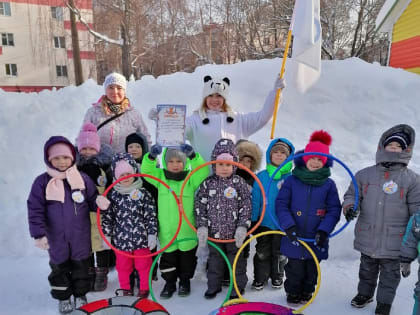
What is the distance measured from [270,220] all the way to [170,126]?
1.44 metres

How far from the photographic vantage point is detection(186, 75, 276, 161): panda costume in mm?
3717

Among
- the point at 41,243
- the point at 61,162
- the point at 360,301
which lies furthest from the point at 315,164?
the point at 41,243

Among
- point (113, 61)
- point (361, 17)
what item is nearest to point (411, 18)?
point (361, 17)

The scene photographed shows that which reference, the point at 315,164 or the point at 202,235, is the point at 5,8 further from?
the point at 315,164

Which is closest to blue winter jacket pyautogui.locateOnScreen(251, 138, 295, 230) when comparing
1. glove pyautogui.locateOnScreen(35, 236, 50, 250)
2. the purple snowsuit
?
the purple snowsuit

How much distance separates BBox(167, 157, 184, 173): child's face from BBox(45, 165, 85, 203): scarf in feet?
2.74

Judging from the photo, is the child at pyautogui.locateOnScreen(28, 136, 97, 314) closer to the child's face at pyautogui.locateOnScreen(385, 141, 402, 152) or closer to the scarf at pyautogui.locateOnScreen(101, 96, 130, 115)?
the scarf at pyautogui.locateOnScreen(101, 96, 130, 115)

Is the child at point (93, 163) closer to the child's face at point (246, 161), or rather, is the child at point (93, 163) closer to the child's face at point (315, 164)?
the child's face at point (246, 161)

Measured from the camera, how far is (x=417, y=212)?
2838 mm

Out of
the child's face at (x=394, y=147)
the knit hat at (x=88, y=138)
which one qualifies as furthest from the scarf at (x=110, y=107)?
the child's face at (x=394, y=147)

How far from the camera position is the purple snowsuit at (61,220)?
3.07 meters

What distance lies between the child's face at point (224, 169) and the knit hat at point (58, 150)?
1.38 meters

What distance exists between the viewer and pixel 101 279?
12.5 ft

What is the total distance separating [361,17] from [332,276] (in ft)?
66.4
